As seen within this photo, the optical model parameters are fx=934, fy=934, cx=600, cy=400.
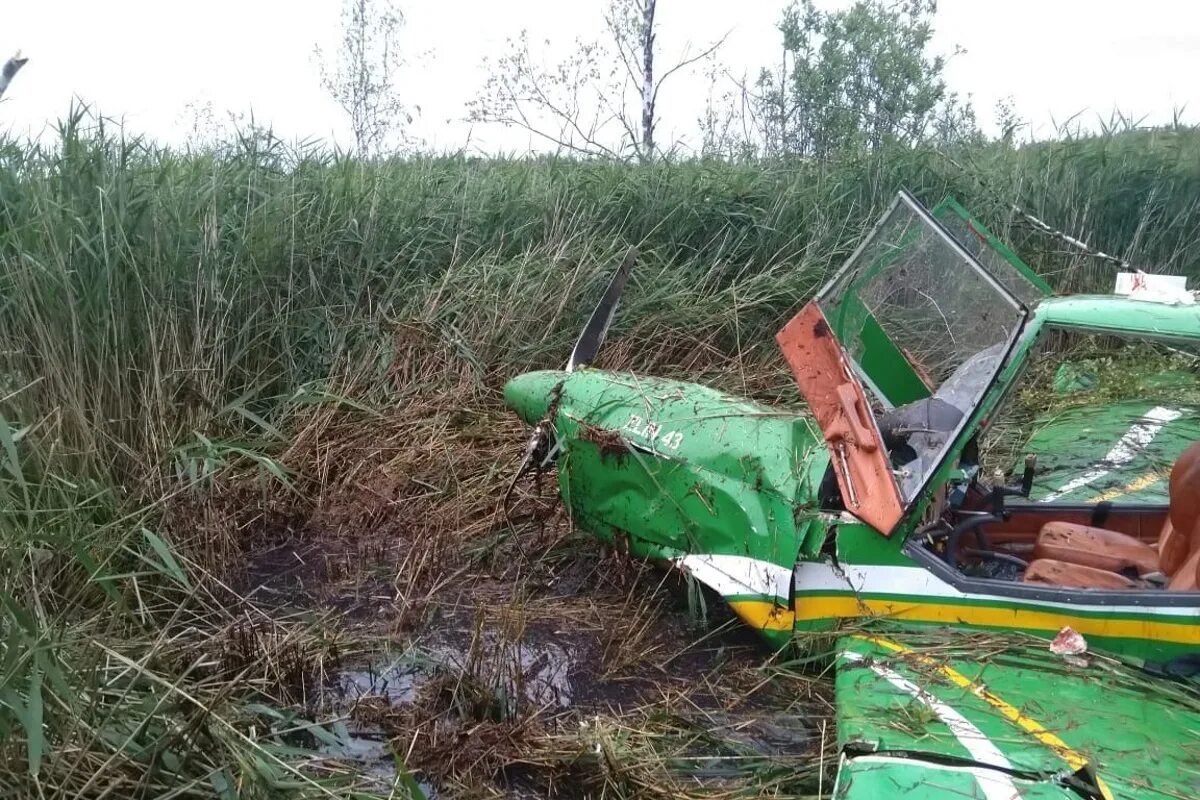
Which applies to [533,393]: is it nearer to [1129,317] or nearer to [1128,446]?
[1129,317]

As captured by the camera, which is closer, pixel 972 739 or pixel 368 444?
pixel 972 739

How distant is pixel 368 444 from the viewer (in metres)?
5.55

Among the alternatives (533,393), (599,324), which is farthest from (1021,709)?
(599,324)

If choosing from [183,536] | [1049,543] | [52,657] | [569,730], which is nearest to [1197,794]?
[1049,543]

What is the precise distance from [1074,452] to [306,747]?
13.1 feet

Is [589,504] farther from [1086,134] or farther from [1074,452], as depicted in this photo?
[1086,134]

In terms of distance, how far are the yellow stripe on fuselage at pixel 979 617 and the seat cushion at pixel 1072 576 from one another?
33 cm

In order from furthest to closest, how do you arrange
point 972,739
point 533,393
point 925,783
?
point 533,393 < point 972,739 < point 925,783

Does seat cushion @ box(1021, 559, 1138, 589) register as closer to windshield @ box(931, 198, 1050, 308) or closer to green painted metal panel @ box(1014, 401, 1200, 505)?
green painted metal panel @ box(1014, 401, 1200, 505)

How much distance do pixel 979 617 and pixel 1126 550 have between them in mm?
995

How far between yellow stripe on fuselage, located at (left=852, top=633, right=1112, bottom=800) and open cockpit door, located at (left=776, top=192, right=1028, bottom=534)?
14.8 inches

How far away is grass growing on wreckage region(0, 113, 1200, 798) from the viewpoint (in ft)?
9.48

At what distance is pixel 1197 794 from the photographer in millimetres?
2262

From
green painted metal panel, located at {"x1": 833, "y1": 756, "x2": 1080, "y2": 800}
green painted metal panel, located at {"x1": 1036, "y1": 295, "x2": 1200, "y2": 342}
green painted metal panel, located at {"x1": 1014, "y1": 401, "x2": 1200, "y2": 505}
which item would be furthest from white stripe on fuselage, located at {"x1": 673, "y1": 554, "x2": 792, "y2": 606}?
green painted metal panel, located at {"x1": 1014, "y1": 401, "x2": 1200, "y2": 505}
